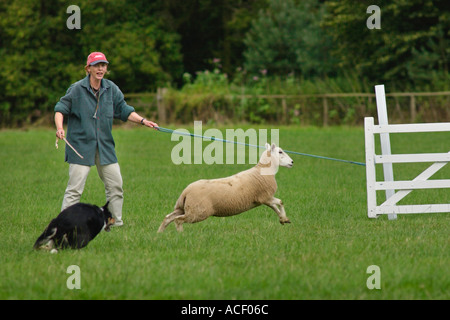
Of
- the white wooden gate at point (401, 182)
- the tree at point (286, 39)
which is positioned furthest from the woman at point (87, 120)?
the tree at point (286, 39)

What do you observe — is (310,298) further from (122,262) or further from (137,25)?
(137,25)

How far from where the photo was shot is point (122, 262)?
23.8 ft

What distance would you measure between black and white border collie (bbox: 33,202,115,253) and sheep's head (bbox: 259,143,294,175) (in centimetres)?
244

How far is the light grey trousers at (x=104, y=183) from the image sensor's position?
9.26m

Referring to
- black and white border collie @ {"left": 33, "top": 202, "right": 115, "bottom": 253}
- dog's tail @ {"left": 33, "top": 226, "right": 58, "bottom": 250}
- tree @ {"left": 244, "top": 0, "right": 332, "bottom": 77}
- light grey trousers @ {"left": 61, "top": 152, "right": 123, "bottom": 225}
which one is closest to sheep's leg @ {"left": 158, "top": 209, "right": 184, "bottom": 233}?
light grey trousers @ {"left": 61, "top": 152, "right": 123, "bottom": 225}

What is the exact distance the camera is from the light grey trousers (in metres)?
9.26

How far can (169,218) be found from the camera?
915 centimetres

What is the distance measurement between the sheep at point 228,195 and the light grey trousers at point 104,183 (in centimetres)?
97

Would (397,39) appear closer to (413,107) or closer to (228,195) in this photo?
(413,107)

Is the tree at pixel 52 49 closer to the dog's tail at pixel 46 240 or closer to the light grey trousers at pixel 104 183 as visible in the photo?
the light grey trousers at pixel 104 183

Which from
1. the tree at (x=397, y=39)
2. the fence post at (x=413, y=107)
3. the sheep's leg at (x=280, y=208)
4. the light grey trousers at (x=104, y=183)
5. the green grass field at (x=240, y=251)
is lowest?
the green grass field at (x=240, y=251)

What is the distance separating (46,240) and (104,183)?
6.34ft
